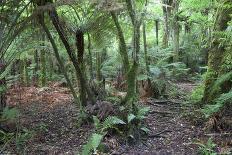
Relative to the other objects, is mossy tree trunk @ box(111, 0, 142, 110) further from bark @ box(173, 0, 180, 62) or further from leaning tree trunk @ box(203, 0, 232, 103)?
bark @ box(173, 0, 180, 62)

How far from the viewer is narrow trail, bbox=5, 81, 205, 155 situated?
5434 mm

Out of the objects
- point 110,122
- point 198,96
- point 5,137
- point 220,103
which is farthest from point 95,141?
point 198,96

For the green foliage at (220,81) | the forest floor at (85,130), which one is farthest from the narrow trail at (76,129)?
the green foliage at (220,81)

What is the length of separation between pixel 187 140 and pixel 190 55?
39.3 ft

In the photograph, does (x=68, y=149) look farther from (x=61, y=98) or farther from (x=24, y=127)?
(x=61, y=98)

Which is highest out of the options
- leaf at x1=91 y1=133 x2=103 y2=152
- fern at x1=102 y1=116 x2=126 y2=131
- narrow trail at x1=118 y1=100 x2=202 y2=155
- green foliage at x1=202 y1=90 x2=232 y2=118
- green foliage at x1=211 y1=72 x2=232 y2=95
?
green foliage at x1=211 y1=72 x2=232 y2=95

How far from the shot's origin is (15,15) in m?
6.33

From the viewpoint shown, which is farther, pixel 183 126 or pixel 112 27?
pixel 112 27

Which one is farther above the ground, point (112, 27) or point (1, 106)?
point (112, 27)

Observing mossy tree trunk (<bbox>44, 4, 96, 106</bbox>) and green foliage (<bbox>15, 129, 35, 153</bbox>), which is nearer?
green foliage (<bbox>15, 129, 35, 153</bbox>)

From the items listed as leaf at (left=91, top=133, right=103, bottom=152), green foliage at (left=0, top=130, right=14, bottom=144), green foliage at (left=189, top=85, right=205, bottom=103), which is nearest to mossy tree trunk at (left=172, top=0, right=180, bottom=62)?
green foliage at (left=189, top=85, right=205, bottom=103)

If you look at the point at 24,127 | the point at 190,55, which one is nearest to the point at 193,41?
the point at 190,55

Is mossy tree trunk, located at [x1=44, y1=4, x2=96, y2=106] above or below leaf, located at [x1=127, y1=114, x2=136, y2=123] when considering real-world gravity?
above

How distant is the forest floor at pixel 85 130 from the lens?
5.43 metres
